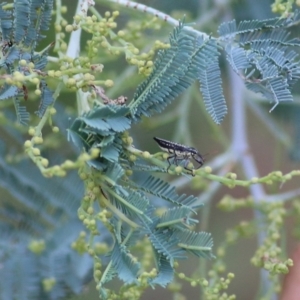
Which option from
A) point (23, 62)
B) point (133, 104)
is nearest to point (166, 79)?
point (133, 104)

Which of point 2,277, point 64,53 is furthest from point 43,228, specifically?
point 64,53

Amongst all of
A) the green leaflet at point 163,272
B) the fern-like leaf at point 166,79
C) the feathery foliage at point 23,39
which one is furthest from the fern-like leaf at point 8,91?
the green leaflet at point 163,272

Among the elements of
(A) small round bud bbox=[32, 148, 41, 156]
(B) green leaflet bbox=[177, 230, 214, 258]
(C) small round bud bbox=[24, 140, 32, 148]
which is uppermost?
(C) small round bud bbox=[24, 140, 32, 148]

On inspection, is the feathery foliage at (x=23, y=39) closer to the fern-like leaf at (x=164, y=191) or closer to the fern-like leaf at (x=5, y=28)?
the fern-like leaf at (x=5, y=28)

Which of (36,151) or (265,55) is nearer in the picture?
(36,151)

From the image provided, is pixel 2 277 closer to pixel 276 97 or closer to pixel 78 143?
pixel 78 143

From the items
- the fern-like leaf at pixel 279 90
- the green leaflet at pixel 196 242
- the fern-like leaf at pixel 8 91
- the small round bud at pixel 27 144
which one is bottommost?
the green leaflet at pixel 196 242

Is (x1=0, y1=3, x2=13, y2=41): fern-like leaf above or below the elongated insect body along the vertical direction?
above

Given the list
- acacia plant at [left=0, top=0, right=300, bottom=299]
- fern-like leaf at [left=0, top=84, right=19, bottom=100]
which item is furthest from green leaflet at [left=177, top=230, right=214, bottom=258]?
fern-like leaf at [left=0, top=84, right=19, bottom=100]

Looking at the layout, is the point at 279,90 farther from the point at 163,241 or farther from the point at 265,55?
the point at 163,241

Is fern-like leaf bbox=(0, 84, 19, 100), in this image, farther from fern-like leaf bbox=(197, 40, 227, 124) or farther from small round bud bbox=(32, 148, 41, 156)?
fern-like leaf bbox=(197, 40, 227, 124)

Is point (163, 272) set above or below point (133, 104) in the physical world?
below
